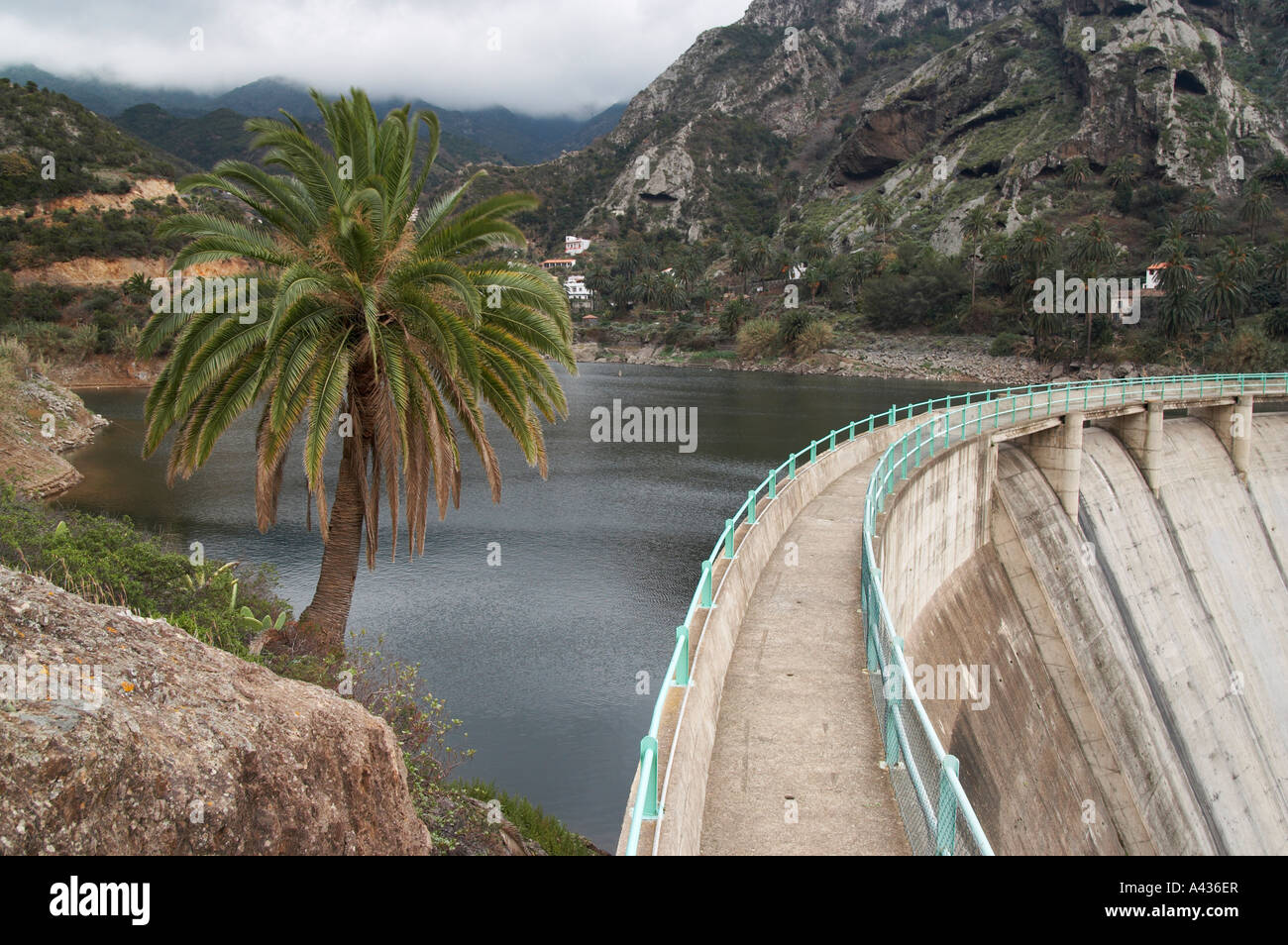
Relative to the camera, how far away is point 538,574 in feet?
85.1

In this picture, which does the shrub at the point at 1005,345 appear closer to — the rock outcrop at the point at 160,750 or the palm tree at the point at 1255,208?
the palm tree at the point at 1255,208

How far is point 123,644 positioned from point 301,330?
803 centimetres

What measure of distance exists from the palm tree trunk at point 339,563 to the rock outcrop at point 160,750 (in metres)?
7.87

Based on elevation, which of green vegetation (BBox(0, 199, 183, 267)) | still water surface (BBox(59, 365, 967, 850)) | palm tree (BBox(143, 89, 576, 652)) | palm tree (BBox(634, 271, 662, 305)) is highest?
palm tree (BBox(634, 271, 662, 305))

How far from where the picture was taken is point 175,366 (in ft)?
46.0

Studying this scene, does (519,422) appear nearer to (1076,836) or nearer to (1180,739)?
(1076,836)

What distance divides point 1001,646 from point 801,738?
15.1 metres

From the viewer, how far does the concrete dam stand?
678cm

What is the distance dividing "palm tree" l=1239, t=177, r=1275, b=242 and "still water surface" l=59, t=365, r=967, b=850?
74219 mm

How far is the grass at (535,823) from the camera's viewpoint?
12.9 metres

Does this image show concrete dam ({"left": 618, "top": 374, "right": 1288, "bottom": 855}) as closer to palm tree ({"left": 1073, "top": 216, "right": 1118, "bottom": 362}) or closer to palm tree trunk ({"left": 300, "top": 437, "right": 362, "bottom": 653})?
palm tree trunk ({"left": 300, "top": 437, "right": 362, "bottom": 653})

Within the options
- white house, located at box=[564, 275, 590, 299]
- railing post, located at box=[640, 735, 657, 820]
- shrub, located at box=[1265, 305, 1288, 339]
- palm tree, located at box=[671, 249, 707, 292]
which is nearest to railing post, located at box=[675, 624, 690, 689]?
railing post, located at box=[640, 735, 657, 820]

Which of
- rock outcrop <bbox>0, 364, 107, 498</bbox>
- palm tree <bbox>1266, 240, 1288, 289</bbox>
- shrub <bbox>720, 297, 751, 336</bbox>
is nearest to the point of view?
rock outcrop <bbox>0, 364, 107, 498</bbox>
